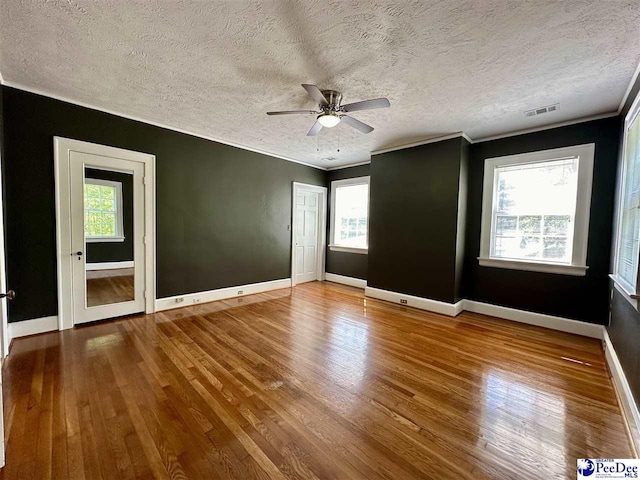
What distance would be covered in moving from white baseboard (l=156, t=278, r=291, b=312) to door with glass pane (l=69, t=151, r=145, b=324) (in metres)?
0.31

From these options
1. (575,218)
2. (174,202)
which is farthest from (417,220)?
(174,202)

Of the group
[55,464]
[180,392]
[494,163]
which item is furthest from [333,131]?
[55,464]

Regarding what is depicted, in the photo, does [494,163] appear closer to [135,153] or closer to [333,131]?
[333,131]

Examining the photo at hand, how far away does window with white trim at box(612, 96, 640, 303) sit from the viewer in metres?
2.06

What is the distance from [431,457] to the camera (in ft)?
4.99

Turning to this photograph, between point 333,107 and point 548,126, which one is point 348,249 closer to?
point 333,107

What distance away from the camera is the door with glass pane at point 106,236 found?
10.4 ft

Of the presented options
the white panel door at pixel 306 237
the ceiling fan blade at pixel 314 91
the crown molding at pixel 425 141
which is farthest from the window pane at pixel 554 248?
the white panel door at pixel 306 237

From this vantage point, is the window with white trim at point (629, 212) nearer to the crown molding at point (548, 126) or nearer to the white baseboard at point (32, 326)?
the crown molding at point (548, 126)

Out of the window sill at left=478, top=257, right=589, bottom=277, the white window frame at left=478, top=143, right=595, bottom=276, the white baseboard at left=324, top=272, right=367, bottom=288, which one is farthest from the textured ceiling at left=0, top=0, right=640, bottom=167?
the white baseboard at left=324, top=272, right=367, bottom=288

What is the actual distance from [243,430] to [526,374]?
2.50m

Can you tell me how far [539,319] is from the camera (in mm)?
3564

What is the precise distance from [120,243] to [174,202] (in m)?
0.89

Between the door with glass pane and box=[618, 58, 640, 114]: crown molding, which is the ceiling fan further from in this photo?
the door with glass pane
